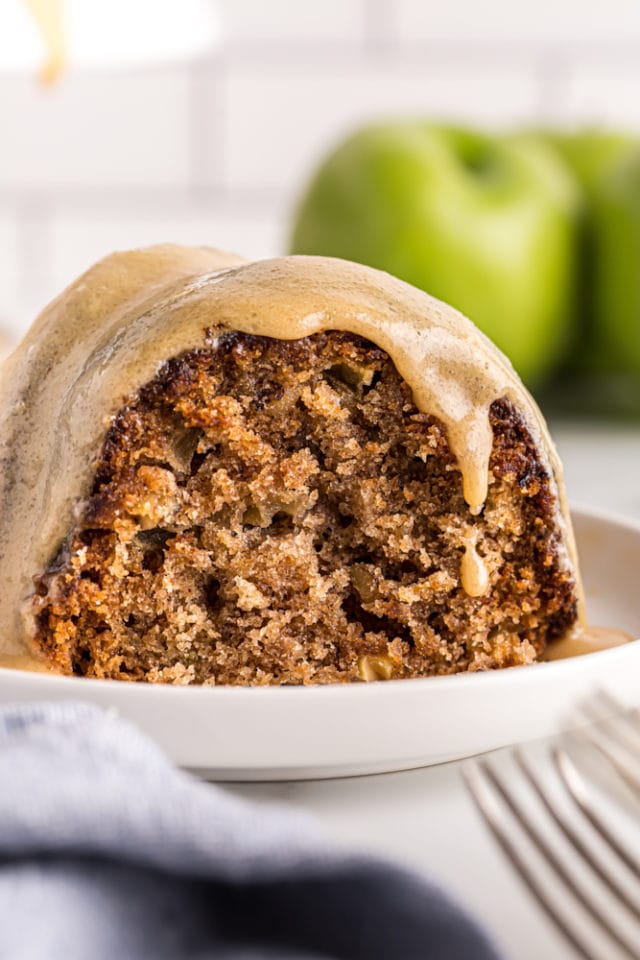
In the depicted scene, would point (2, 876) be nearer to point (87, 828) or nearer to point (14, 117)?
point (87, 828)

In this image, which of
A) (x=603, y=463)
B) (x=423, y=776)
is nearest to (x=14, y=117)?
(x=603, y=463)

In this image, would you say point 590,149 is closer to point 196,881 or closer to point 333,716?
point 333,716

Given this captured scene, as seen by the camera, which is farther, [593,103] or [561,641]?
[593,103]

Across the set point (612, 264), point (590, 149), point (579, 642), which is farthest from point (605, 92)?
point (579, 642)

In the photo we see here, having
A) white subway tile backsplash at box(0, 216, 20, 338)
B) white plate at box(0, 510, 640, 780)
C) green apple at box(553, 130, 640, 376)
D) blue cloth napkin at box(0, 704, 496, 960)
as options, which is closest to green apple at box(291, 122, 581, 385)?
green apple at box(553, 130, 640, 376)

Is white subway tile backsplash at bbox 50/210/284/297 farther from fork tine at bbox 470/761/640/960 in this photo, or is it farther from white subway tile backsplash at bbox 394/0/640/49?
fork tine at bbox 470/761/640/960

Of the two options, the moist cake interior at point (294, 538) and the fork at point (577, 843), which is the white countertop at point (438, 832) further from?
the moist cake interior at point (294, 538)

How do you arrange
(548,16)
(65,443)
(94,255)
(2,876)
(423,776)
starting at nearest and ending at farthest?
(2,876)
(423,776)
(65,443)
(548,16)
(94,255)
